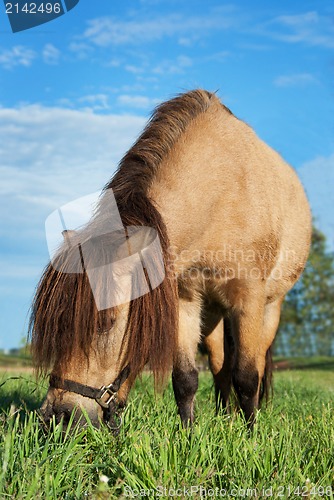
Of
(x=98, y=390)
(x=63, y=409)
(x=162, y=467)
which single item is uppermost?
(x=98, y=390)

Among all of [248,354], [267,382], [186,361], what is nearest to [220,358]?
[267,382]

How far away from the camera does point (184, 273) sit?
4594 millimetres

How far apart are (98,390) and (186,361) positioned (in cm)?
155

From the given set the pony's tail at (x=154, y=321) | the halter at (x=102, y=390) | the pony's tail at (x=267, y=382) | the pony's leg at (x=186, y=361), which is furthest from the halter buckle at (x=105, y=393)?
the pony's tail at (x=267, y=382)

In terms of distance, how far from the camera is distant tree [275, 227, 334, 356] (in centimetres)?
2994

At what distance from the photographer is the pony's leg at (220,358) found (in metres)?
5.86

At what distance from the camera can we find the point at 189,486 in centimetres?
254

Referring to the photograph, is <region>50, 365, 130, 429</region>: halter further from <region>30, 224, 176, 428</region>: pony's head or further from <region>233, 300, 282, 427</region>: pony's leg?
<region>233, 300, 282, 427</region>: pony's leg

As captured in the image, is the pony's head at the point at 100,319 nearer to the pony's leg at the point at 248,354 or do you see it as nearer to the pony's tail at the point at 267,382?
the pony's leg at the point at 248,354

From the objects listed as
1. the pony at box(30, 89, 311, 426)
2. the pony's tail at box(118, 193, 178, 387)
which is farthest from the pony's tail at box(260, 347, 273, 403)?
the pony's tail at box(118, 193, 178, 387)

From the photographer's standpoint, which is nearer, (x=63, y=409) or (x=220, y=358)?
(x=63, y=409)

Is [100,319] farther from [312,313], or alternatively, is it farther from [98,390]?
[312,313]

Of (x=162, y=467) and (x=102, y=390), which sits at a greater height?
(x=102, y=390)

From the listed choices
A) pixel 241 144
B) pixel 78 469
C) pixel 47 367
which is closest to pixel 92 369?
pixel 47 367
